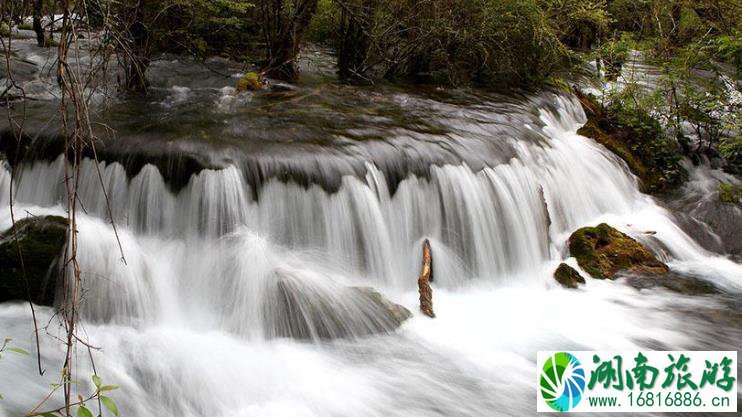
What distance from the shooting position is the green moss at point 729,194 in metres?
8.23

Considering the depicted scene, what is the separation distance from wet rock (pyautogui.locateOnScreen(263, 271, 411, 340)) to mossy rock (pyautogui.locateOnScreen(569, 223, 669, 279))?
2662 mm

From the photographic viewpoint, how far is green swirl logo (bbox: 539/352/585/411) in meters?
4.11

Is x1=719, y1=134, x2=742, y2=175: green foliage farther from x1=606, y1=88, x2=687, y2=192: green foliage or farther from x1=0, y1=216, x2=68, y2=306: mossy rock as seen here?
x1=0, y1=216, x2=68, y2=306: mossy rock

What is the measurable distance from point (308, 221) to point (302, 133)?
A: 1408 mm

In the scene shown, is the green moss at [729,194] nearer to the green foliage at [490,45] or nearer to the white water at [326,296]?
the white water at [326,296]

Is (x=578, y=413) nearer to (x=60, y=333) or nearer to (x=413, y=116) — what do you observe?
(x=60, y=333)

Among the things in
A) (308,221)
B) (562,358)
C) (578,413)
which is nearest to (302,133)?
(308,221)

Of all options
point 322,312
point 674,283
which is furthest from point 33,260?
point 674,283

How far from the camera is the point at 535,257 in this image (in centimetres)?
647

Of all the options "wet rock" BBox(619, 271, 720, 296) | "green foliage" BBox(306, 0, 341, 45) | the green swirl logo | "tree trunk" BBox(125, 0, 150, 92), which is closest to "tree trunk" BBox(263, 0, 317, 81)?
"green foliage" BBox(306, 0, 341, 45)

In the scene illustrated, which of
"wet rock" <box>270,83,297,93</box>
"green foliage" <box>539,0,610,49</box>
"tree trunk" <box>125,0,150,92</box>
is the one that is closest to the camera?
"tree trunk" <box>125,0,150,92</box>

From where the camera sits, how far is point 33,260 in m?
4.61

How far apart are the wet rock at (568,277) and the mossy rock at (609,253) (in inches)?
12.4

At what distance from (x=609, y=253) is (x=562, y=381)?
278 cm
